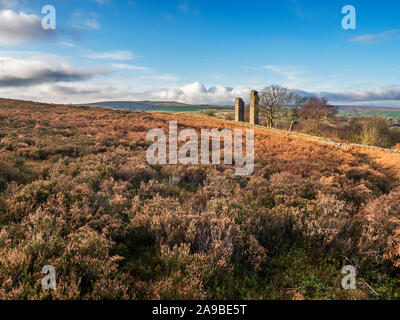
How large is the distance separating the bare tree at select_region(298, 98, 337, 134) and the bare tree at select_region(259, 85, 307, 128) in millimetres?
3618

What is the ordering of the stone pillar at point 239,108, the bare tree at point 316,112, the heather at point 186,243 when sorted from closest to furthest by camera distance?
the heather at point 186,243
the bare tree at point 316,112
the stone pillar at point 239,108

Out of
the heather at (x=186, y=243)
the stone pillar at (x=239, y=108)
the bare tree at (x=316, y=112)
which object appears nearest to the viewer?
the heather at (x=186, y=243)

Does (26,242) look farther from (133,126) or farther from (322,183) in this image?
(133,126)

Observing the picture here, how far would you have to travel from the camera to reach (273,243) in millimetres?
4199

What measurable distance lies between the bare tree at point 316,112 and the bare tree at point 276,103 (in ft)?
11.9

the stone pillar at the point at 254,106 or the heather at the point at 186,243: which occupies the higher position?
the stone pillar at the point at 254,106

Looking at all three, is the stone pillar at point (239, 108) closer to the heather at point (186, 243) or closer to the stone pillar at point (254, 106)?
the stone pillar at point (254, 106)

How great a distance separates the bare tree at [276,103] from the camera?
41344 millimetres

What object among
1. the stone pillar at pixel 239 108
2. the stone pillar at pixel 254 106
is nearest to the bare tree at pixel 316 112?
the stone pillar at pixel 254 106

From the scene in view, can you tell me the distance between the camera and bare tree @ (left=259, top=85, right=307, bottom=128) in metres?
41.3

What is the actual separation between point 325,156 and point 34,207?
14.2 meters

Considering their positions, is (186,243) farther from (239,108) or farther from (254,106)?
(254,106)

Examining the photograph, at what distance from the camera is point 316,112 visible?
36656 millimetres

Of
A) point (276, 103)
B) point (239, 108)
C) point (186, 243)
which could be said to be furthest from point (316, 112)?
point (186, 243)
